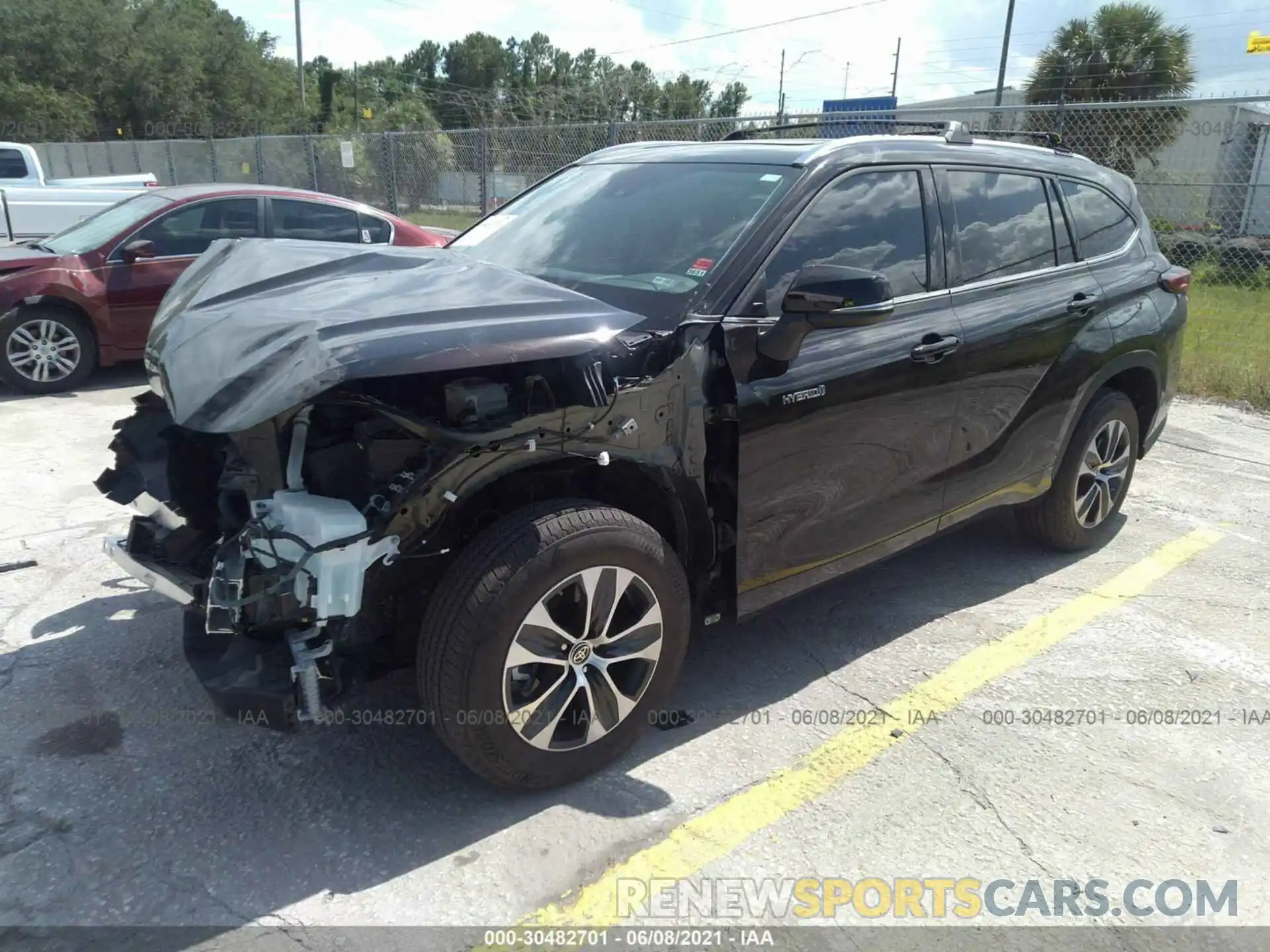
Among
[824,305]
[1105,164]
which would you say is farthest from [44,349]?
[1105,164]

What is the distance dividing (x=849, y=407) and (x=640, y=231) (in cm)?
99

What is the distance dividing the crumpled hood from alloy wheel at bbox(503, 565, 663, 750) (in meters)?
0.70

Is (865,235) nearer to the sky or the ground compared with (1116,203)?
nearer to the ground

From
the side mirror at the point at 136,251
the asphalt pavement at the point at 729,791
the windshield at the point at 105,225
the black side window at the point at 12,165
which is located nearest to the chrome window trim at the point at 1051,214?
the asphalt pavement at the point at 729,791

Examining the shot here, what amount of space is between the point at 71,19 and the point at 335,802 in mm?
53383

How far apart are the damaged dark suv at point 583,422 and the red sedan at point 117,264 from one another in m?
4.73

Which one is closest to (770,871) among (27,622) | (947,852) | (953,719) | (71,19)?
(947,852)

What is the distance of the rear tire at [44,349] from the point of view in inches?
284

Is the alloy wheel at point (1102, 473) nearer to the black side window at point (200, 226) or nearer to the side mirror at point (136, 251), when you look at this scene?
the black side window at point (200, 226)

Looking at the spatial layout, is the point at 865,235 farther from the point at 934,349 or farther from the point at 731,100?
the point at 731,100

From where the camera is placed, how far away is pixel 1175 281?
15.5ft

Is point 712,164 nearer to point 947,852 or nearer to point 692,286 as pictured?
point 692,286

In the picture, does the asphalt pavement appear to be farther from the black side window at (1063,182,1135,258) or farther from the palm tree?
the palm tree

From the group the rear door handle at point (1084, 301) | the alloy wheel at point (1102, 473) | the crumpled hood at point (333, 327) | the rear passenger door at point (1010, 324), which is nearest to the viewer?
the crumpled hood at point (333, 327)
